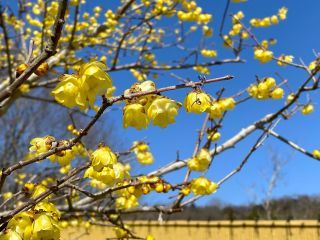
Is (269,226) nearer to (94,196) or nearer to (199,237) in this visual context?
(199,237)

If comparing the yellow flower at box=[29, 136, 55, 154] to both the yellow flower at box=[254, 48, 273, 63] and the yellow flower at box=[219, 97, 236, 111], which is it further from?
the yellow flower at box=[254, 48, 273, 63]

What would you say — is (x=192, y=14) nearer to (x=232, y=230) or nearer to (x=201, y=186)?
(x=201, y=186)

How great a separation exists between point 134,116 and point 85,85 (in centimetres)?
A: 17

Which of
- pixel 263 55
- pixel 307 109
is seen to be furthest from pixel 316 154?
pixel 263 55

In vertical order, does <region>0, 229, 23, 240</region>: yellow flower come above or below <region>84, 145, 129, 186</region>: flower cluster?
below

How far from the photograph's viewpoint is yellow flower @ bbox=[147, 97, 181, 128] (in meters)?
1.27

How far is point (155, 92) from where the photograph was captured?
4.09 feet

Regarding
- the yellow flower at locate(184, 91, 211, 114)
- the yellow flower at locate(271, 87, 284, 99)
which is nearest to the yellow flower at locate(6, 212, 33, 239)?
the yellow flower at locate(184, 91, 211, 114)

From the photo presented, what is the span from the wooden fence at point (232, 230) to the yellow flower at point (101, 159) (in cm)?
505

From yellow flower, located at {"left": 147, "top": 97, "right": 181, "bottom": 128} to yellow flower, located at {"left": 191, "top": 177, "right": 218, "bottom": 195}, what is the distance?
1562 millimetres

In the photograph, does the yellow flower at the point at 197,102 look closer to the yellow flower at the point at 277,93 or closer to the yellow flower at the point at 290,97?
the yellow flower at the point at 277,93

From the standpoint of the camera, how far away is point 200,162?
3131mm

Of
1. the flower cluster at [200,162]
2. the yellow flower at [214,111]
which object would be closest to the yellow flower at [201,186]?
the flower cluster at [200,162]

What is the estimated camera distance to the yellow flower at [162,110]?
1271mm
